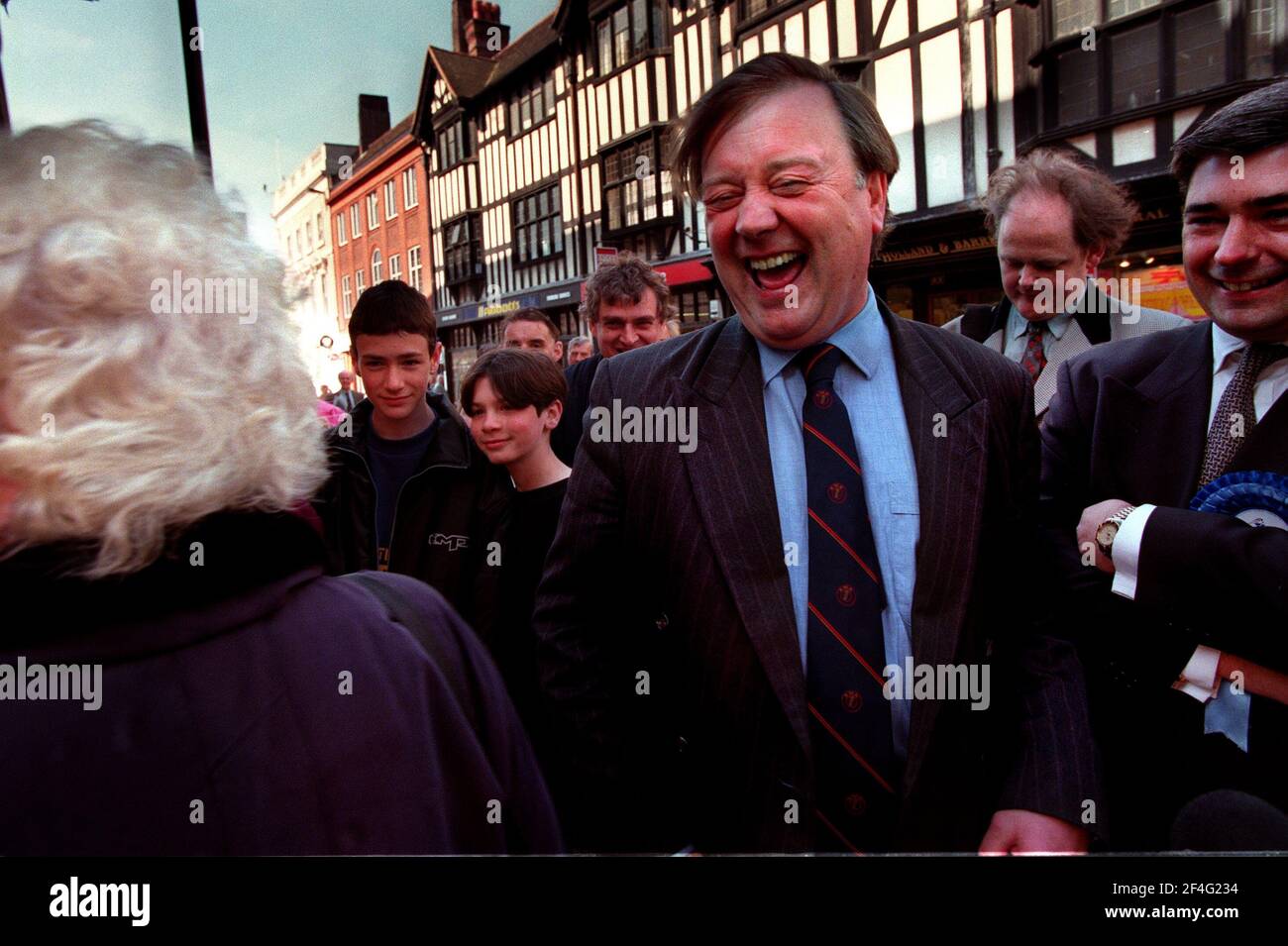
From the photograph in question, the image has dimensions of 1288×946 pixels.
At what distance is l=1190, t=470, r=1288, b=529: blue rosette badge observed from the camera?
3.85ft

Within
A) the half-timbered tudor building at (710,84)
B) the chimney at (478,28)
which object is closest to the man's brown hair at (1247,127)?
the half-timbered tudor building at (710,84)

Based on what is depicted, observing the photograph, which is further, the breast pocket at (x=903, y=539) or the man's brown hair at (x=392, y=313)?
the man's brown hair at (x=392, y=313)

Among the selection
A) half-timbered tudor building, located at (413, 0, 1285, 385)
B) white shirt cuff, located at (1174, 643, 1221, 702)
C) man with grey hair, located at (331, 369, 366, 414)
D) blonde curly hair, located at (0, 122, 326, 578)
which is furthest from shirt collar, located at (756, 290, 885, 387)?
man with grey hair, located at (331, 369, 366, 414)

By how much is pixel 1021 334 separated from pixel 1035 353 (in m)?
0.09

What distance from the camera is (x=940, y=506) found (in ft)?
3.95

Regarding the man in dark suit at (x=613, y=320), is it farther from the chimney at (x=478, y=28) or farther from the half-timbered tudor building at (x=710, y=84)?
the chimney at (x=478, y=28)

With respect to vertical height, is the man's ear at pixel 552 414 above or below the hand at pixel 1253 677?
above

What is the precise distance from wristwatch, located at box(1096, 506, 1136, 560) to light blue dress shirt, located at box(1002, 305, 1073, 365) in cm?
112

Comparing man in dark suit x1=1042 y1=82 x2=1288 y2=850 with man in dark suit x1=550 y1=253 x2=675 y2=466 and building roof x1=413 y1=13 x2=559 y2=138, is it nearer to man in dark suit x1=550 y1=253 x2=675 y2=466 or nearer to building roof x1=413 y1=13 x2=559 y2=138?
building roof x1=413 y1=13 x2=559 y2=138

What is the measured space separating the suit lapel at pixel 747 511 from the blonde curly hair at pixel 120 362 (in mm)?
630

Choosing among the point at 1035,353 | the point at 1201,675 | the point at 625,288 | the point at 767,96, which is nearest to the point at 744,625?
the point at 1201,675

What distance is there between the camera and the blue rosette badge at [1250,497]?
1.17m

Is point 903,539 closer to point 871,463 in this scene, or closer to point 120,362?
point 871,463

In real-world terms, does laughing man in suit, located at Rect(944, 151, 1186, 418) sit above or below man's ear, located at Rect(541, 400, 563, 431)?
above
